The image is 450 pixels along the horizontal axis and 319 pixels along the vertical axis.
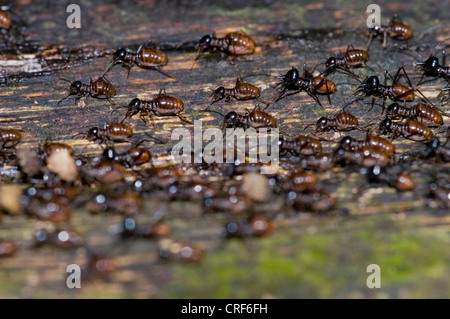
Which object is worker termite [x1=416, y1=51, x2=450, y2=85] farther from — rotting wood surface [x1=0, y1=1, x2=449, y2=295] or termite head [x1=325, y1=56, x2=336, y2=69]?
termite head [x1=325, y1=56, x2=336, y2=69]

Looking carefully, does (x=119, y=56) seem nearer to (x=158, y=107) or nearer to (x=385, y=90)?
(x=158, y=107)

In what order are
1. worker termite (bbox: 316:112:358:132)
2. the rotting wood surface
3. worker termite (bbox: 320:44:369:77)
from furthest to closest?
worker termite (bbox: 320:44:369:77) → worker termite (bbox: 316:112:358:132) → the rotting wood surface

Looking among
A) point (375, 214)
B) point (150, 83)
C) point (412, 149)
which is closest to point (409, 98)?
point (412, 149)

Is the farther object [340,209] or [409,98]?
[409,98]

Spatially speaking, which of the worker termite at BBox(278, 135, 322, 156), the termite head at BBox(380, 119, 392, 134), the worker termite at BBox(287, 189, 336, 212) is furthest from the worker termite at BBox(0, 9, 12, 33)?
the termite head at BBox(380, 119, 392, 134)
